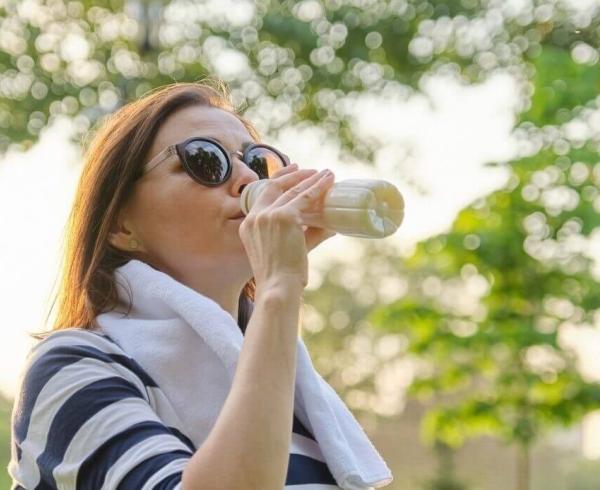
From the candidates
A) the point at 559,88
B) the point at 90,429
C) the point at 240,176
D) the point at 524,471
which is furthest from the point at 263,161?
the point at 524,471

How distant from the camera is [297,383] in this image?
146 centimetres

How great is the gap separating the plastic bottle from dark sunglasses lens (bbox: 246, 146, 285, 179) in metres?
0.15

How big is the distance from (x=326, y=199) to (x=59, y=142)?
614 centimetres

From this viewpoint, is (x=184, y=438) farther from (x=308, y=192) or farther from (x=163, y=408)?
(x=308, y=192)

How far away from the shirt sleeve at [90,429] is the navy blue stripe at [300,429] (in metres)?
0.17

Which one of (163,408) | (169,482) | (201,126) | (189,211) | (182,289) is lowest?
(169,482)

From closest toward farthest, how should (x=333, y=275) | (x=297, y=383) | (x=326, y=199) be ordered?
1. (x=326, y=199)
2. (x=297, y=383)
3. (x=333, y=275)

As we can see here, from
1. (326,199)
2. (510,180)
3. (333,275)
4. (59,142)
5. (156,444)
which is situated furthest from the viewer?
(333,275)

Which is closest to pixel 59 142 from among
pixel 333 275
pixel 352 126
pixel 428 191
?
pixel 352 126

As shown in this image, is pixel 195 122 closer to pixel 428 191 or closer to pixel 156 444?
pixel 156 444

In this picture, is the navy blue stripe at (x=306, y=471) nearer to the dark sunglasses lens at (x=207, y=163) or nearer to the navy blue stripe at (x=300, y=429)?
the navy blue stripe at (x=300, y=429)

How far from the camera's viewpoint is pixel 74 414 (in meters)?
1.23

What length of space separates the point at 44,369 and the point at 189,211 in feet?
0.96

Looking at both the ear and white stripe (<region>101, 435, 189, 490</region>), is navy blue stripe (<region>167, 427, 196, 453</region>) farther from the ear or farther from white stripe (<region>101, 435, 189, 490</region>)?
the ear
